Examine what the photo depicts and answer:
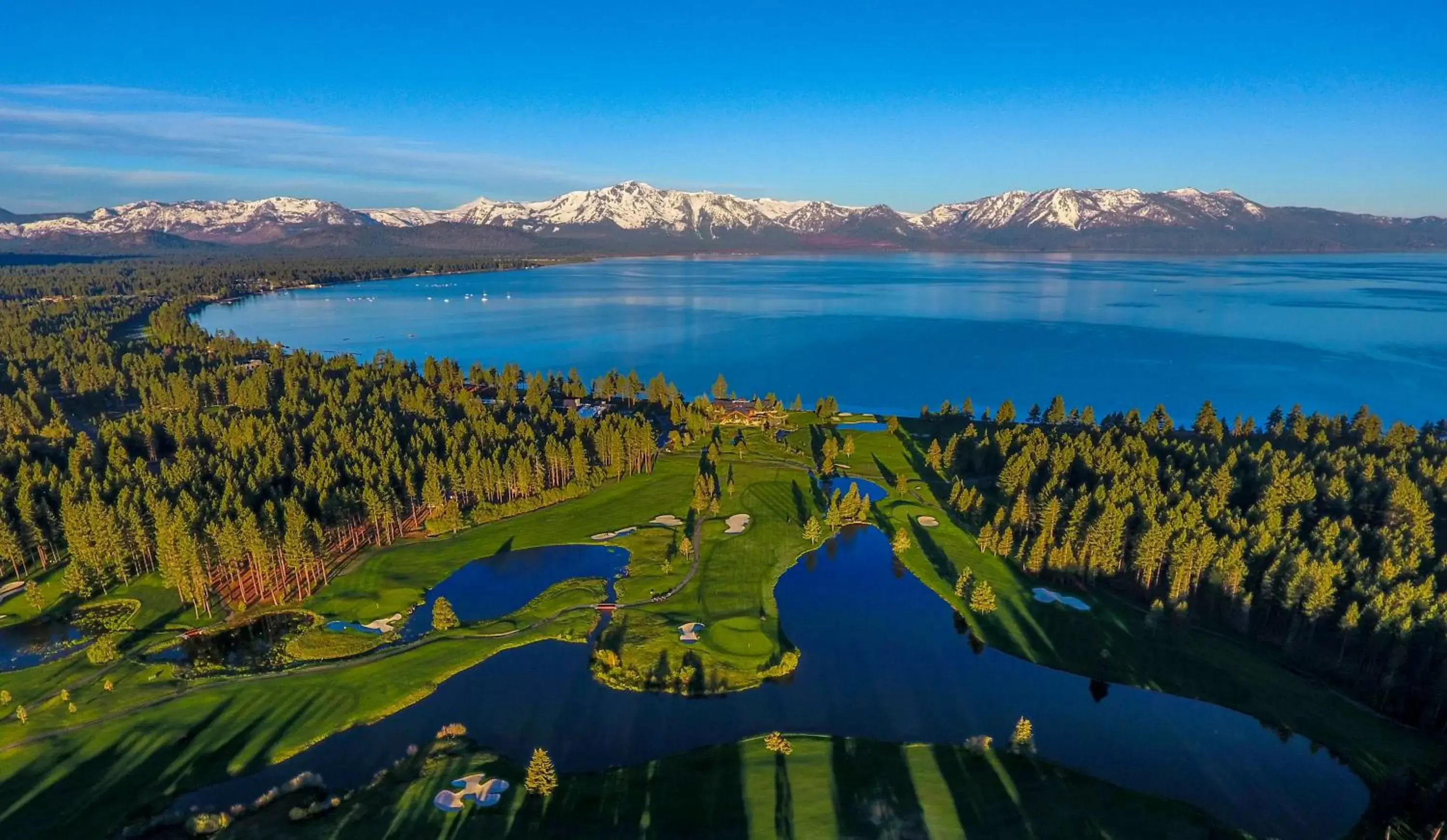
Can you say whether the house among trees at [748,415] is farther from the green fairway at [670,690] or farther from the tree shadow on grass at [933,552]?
the green fairway at [670,690]

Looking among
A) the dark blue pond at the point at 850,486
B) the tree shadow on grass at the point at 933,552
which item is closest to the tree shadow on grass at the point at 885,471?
the dark blue pond at the point at 850,486

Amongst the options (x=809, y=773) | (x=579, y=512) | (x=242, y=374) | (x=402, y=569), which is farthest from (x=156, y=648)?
(x=242, y=374)

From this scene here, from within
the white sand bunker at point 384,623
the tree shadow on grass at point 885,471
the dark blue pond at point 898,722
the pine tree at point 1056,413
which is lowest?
the dark blue pond at point 898,722

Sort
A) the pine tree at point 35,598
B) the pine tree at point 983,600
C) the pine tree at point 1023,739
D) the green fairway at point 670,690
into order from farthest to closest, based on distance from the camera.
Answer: the pine tree at point 983,600 < the pine tree at point 35,598 < the pine tree at point 1023,739 < the green fairway at point 670,690

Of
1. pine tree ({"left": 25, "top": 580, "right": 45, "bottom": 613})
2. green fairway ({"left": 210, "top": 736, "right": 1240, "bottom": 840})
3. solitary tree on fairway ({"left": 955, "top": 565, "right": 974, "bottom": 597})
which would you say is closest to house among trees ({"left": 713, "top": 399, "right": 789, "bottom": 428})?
solitary tree on fairway ({"left": 955, "top": 565, "right": 974, "bottom": 597})

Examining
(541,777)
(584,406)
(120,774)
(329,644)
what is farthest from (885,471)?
(120,774)

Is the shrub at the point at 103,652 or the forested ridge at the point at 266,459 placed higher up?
the forested ridge at the point at 266,459

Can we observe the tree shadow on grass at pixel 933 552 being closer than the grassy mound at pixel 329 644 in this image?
No
